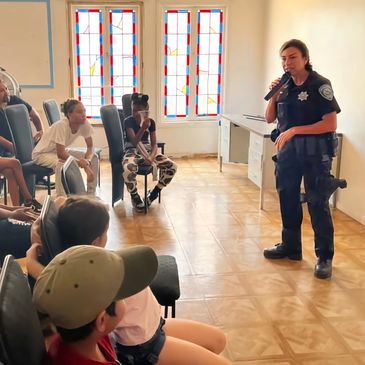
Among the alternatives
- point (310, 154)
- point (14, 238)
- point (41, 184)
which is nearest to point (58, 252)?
point (14, 238)

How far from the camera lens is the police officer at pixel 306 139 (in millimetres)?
3027

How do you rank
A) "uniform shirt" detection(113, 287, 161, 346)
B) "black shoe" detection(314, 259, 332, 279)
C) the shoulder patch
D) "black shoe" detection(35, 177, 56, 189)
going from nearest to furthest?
"uniform shirt" detection(113, 287, 161, 346), the shoulder patch, "black shoe" detection(314, 259, 332, 279), "black shoe" detection(35, 177, 56, 189)

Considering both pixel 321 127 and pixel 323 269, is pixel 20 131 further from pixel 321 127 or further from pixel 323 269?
pixel 323 269

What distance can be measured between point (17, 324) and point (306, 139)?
2359mm

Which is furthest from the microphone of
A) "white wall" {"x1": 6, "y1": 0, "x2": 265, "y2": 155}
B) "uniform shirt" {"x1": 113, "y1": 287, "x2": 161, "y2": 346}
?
"white wall" {"x1": 6, "y1": 0, "x2": 265, "y2": 155}

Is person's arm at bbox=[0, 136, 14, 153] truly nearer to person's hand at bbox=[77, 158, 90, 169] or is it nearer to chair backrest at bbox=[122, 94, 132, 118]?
person's hand at bbox=[77, 158, 90, 169]

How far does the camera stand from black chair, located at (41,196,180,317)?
63.2 inches

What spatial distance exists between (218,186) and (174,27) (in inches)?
94.1

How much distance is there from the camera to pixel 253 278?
10.5ft

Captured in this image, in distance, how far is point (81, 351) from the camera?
3.83 ft

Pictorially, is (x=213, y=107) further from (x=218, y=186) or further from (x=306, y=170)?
(x=306, y=170)

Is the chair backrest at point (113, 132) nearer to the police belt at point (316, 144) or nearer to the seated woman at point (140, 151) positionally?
the seated woman at point (140, 151)

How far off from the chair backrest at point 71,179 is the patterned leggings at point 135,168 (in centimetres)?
195

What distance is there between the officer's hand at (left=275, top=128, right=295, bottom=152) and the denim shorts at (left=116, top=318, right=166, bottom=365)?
1829 millimetres
